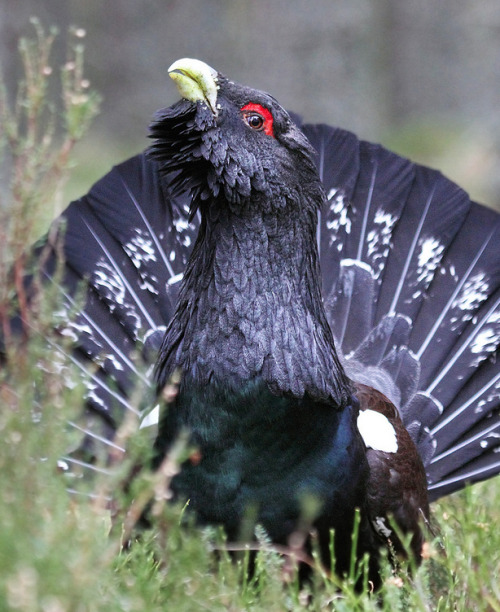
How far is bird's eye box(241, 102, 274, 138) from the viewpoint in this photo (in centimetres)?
320

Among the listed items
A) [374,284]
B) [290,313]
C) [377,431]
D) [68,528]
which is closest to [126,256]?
[374,284]

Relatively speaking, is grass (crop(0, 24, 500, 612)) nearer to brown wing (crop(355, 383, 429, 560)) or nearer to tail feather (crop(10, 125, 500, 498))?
brown wing (crop(355, 383, 429, 560))

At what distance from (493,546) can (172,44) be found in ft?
32.6

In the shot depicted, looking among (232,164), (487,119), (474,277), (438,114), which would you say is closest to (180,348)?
(232,164)

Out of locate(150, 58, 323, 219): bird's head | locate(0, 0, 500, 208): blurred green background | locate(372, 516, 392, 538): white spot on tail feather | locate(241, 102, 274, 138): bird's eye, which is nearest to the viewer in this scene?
locate(150, 58, 323, 219): bird's head

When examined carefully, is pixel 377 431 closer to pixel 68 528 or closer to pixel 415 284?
pixel 415 284

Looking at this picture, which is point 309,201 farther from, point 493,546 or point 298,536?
point 493,546

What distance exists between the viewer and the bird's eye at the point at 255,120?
10.5 ft

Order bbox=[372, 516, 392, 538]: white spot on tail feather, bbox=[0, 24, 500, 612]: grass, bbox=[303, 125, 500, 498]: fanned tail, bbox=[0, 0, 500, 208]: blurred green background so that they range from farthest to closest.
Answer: bbox=[0, 0, 500, 208]: blurred green background → bbox=[303, 125, 500, 498]: fanned tail → bbox=[372, 516, 392, 538]: white spot on tail feather → bbox=[0, 24, 500, 612]: grass

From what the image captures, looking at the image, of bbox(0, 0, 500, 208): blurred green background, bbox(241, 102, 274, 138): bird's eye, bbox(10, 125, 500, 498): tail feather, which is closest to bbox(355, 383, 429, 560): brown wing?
bbox(10, 125, 500, 498): tail feather

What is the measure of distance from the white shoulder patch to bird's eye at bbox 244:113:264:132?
3.61 ft

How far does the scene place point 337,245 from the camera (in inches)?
175

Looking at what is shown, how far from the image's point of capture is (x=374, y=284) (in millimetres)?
4402

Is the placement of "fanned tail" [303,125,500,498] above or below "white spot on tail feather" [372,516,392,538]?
above
